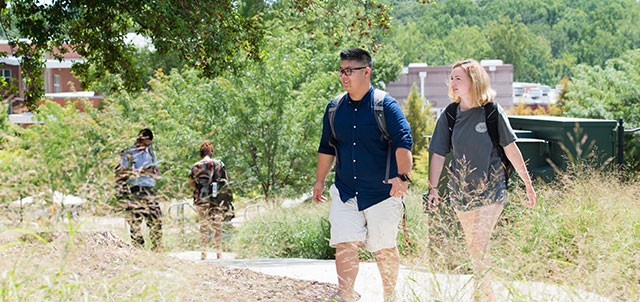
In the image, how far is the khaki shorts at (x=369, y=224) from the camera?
16.0 feet

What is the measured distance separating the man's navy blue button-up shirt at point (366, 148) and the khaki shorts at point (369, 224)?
6 cm

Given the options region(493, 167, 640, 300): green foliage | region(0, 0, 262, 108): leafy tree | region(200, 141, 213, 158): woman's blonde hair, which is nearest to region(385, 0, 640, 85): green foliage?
region(0, 0, 262, 108): leafy tree

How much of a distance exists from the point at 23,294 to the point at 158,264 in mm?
669

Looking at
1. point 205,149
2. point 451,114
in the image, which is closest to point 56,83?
point 205,149

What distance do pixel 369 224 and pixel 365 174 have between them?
1.13ft

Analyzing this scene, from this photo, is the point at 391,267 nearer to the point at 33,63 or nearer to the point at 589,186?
the point at 589,186

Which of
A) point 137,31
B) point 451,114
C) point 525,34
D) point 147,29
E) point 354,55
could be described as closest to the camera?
point 354,55

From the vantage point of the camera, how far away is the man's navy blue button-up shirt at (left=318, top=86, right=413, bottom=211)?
4.90m

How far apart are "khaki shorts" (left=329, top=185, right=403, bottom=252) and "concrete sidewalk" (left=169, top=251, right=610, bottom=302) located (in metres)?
0.24

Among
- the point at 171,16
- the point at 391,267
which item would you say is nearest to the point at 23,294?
the point at 391,267

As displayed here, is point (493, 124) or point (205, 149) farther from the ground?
point (493, 124)

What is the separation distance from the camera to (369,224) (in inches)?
195

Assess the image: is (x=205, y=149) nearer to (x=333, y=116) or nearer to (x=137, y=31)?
(x=137, y=31)

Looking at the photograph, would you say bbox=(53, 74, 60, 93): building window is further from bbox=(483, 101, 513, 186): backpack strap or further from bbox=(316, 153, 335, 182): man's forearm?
bbox=(483, 101, 513, 186): backpack strap
